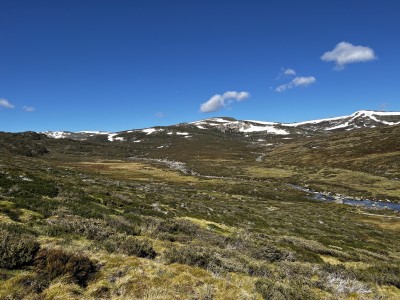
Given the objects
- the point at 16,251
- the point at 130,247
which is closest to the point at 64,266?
the point at 16,251

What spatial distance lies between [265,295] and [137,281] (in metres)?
4.08

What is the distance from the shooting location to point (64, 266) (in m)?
9.85

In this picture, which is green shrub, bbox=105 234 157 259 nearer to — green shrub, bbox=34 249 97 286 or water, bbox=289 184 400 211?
green shrub, bbox=34 249 97 286

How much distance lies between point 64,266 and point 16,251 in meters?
1.74

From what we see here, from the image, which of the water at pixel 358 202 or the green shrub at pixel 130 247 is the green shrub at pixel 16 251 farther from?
the water at pixel 358 202

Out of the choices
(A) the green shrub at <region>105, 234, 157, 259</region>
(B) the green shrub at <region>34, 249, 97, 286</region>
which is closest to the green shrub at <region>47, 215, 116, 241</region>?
(A) the green shrub at <region>105, 234, 157, 259</region>

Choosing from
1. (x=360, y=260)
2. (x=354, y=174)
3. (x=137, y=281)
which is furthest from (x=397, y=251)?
(x=354, y=174)

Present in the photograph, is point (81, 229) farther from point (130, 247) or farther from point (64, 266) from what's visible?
point (64, 266)

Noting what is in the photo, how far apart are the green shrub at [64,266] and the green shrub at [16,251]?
27 centimetres

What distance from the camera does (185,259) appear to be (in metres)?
12.4

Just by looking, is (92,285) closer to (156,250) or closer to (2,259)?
(2,259)

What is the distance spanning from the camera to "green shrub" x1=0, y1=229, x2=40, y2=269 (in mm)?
9855

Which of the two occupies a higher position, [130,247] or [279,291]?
[130,247]

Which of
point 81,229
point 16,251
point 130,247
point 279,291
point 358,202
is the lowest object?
point 358,202
